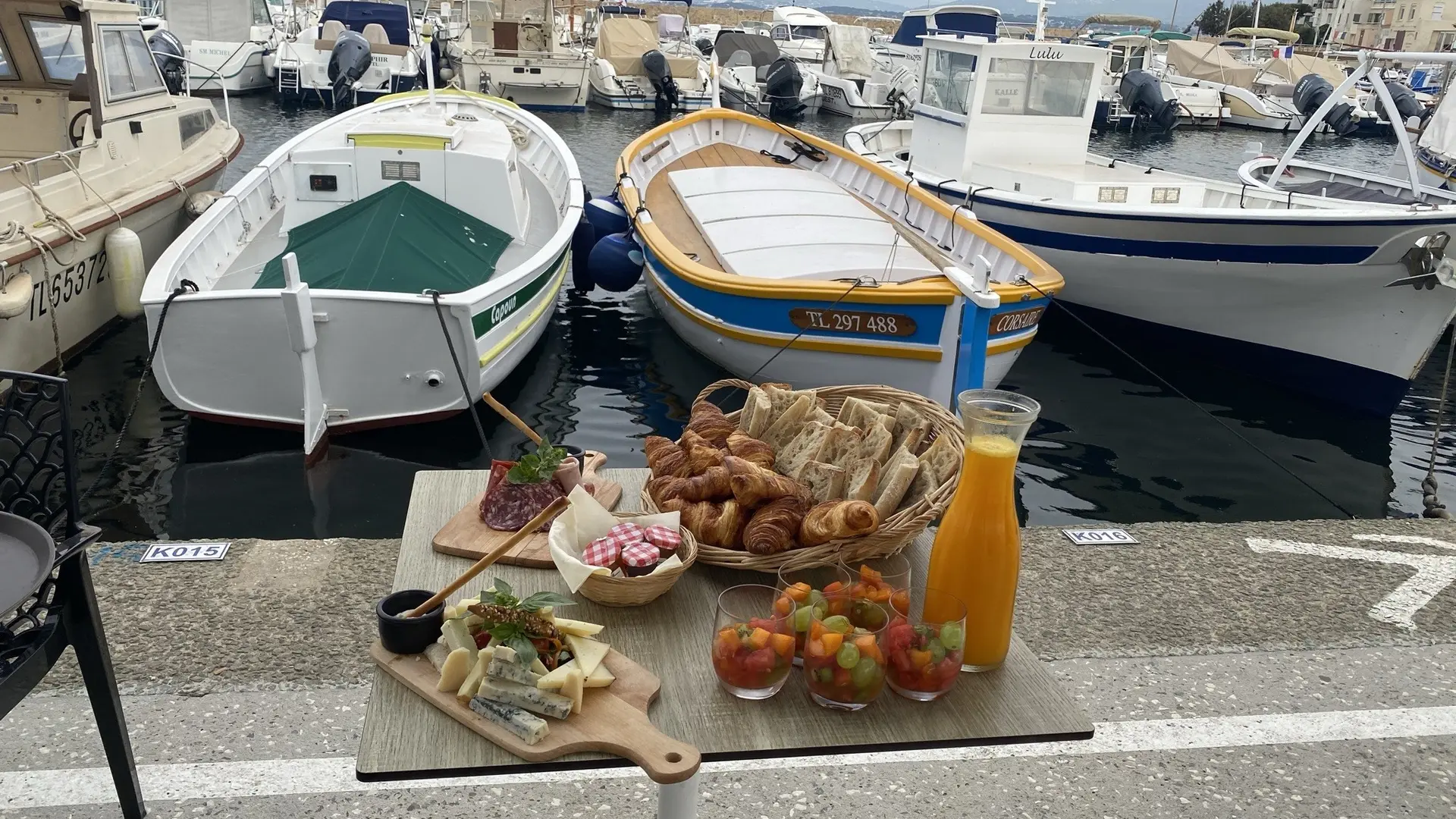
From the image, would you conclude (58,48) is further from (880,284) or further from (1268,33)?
(1268,33)

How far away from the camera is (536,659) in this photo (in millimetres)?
1936

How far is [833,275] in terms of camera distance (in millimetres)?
7723

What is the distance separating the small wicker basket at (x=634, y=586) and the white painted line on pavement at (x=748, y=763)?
0.76m

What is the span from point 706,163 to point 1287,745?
8.86 m

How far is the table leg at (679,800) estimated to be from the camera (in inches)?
83.9

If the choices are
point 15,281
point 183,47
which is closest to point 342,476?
point 15,281

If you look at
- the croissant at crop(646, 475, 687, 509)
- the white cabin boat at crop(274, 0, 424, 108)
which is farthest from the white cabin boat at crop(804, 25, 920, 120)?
the croissant at crop(646, 475, 687, 509)

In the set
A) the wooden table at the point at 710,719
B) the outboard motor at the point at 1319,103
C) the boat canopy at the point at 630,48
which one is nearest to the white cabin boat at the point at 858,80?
the boat canopy at the point at 630,48

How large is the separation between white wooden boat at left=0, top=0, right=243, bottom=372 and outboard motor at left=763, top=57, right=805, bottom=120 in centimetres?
2325

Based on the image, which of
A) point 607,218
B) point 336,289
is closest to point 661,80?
point 607,218

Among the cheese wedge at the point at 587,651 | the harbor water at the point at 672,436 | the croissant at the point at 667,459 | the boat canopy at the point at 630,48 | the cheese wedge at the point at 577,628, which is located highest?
the boat canopy at the point at 630,48

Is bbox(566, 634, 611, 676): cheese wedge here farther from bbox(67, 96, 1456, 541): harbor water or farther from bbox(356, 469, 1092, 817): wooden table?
bbox(67, 96, 1456, 541): harbor water

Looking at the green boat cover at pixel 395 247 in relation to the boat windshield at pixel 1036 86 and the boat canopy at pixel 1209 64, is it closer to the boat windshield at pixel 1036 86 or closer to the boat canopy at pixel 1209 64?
the boat windshield at pixel 1036 86

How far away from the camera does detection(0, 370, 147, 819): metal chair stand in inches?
88.0
